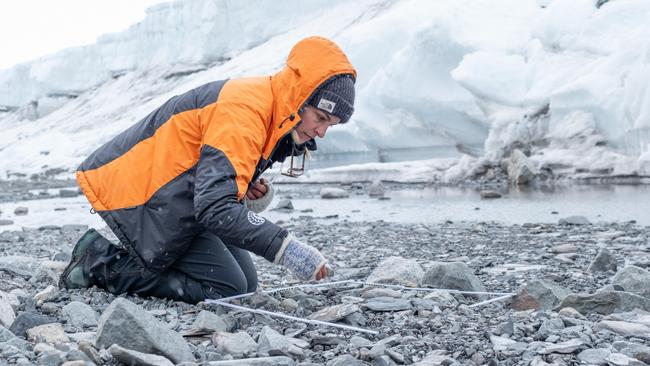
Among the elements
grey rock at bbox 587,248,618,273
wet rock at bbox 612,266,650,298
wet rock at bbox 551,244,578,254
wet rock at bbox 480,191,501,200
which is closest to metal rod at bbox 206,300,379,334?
wet rock at bbox 612,266,650,298

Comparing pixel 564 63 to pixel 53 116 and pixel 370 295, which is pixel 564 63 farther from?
pixel 53 116

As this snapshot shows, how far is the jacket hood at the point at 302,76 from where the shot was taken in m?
2.63

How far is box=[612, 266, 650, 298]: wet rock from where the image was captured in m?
2.92

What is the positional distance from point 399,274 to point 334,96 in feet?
3.40

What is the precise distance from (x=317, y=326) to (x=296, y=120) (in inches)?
29.9

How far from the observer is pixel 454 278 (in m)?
3.08

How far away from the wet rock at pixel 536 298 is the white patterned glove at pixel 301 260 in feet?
2.70

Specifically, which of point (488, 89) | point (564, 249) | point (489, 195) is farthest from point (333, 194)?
point (564, 249)

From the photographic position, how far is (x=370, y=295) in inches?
116

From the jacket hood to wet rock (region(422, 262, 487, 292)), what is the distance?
0.98m

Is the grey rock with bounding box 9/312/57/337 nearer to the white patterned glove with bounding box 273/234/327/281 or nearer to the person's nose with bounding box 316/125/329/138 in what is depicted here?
the white patterned glove with bounding box 273/234/327/281

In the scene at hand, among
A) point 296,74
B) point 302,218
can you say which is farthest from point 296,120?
point 302,218

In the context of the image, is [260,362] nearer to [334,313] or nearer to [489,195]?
[334,313]

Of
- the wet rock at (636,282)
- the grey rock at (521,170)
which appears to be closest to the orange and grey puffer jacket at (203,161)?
the wet rock at (636,282)
